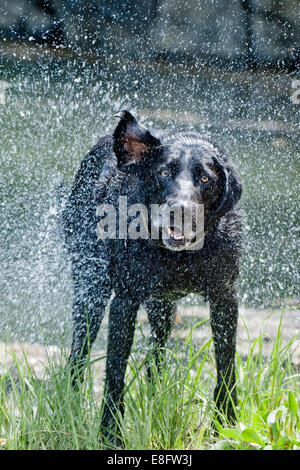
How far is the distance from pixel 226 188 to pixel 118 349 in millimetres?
901

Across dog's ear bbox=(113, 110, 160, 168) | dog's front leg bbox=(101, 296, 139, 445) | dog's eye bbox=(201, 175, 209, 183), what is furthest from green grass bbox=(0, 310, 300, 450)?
dog's ear bbox=(113, 110, 160, 168)

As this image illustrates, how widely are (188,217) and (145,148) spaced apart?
0.51m

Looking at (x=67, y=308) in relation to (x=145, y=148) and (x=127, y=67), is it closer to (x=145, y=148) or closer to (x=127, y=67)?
(x=145, y=148)

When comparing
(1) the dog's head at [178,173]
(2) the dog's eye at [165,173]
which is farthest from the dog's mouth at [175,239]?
(2) the dog's eye at [165,173]

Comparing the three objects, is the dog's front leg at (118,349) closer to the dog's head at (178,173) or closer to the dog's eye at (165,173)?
the dog's head at (178,173)

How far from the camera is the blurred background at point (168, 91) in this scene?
574 centimetres

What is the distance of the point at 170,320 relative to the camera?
3.15m

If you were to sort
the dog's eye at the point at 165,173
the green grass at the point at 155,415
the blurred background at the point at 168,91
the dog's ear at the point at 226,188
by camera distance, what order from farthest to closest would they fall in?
the blurred background at the point at 168,91, the dog's ear at the point at 226,188, the dog's eye at the point at 165,173, the green grass at the point at 155,415

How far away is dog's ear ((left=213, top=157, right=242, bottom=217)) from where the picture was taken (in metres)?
2.57

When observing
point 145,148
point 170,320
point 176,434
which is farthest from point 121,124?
point 176,434

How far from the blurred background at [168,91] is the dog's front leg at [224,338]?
253 centimetres

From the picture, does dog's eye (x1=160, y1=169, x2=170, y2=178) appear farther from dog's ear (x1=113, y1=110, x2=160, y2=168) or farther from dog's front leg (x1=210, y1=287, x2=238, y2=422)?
dog's front leg (x1=210, y1=287, x2=238, y2=422)

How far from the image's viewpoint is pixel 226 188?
257cm

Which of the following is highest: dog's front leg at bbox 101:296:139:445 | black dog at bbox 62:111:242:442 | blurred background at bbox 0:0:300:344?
blurred background at bbox 0:0:300:344
